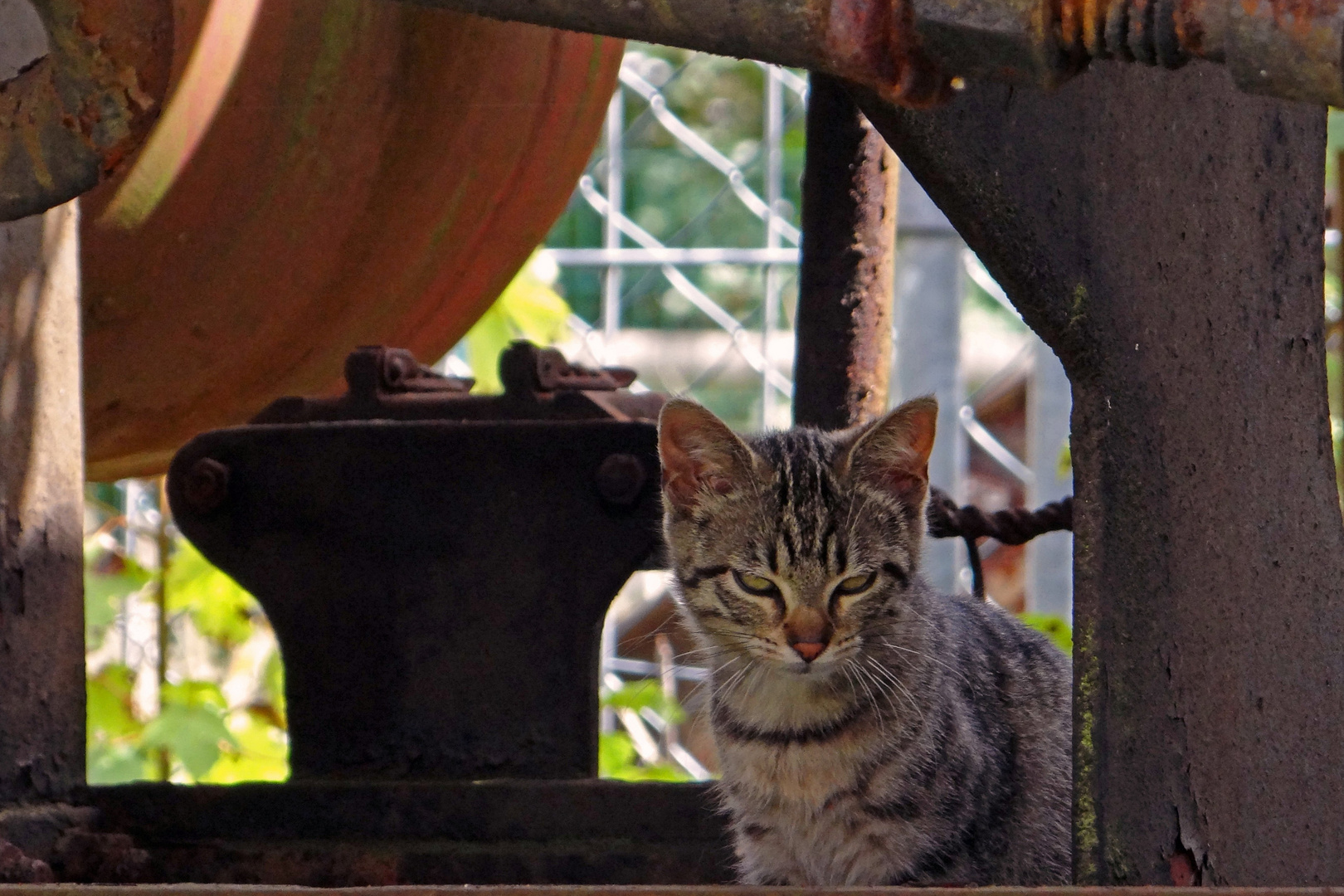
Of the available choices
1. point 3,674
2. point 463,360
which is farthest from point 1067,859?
point 463,360

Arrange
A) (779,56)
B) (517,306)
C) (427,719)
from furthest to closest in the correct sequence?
(517,306), (427,719), (779,56)

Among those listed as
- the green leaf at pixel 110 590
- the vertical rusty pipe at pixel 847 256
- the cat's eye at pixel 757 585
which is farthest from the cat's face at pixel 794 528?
the green leaf at pixel 110 590

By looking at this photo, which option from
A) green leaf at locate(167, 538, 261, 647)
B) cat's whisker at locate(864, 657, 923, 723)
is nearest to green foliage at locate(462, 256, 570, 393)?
green leaf at locate(167, 538, 261, 647)

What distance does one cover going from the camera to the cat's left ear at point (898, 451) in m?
2.00

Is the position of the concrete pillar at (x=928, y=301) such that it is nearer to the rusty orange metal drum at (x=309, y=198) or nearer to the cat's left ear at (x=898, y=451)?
the rusty orange metal drum at (x=309, y=198)

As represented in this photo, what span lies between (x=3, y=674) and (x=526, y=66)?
1148 millimetres

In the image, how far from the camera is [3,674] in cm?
167

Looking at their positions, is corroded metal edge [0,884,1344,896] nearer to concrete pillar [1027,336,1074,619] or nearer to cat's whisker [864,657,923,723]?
cat's whisker [864,657,923,723]

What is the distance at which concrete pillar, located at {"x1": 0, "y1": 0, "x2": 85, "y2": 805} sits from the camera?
168 centimetres

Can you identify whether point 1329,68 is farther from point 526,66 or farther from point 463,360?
point 463,360

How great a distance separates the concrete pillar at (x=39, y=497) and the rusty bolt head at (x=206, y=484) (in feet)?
1.02

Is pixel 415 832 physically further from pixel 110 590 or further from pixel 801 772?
pixel 110 590

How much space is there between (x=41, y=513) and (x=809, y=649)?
0.93 metres

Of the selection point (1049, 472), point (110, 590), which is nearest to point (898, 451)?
point (1049, 472)
